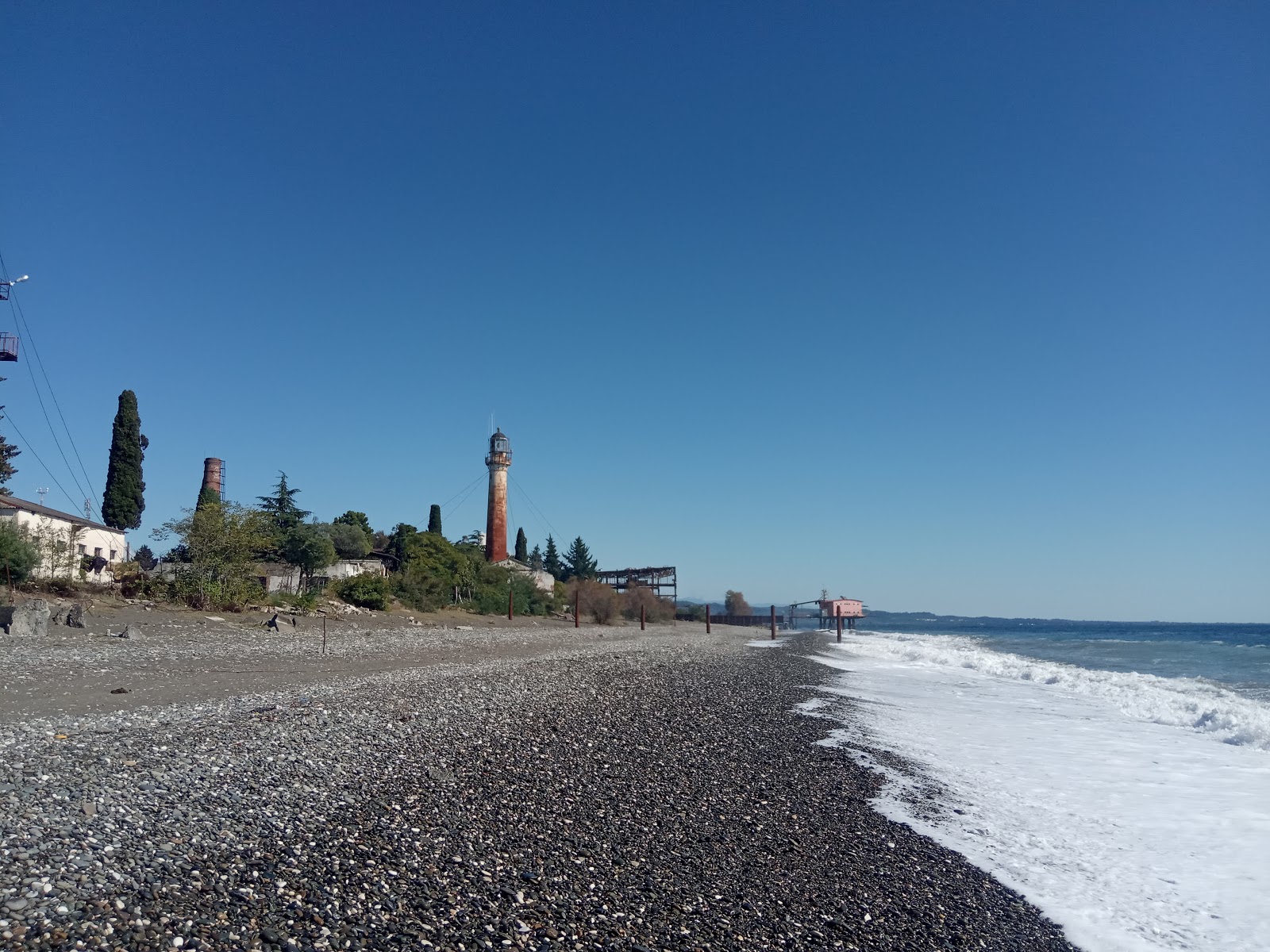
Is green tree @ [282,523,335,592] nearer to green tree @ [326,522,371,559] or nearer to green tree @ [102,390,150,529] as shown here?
green tree @ [326,522,371,559]

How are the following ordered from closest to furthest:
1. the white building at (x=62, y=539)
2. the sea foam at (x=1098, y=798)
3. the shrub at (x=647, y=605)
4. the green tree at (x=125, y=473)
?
the sea foam at (x=1098, y=798) → the white building at (x=62, y=539) → the green tree at (x=125, y=473) → the shrub at (x=647, y=605)

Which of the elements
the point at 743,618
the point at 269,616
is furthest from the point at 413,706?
the point at 743,618

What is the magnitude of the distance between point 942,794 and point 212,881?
24.3ft

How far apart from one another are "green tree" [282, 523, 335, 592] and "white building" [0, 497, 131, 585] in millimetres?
5837

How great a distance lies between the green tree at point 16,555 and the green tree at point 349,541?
64.1ft

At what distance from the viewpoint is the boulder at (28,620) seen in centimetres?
1512

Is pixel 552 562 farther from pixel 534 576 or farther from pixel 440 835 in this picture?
pixel 440 835

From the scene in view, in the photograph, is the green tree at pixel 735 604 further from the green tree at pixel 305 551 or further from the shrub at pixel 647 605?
the green tree at pixel 305 551

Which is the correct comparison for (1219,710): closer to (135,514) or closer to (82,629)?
(82,629)

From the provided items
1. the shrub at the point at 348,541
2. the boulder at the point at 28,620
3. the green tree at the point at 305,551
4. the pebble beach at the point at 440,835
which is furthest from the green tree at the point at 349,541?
the pebble beach at the point at 440,835

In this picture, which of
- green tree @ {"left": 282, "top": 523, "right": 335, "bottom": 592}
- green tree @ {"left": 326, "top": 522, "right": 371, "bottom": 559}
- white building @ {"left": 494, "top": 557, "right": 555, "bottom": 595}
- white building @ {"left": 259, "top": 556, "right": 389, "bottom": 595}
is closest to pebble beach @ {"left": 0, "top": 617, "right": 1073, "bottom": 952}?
white building @ {"left": 259, "top": 556, "right": 389, "bottom": 595}

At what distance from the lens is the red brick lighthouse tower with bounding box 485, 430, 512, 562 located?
54.8 meters

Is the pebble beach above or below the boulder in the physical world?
below

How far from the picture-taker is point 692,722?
12.0 metres
